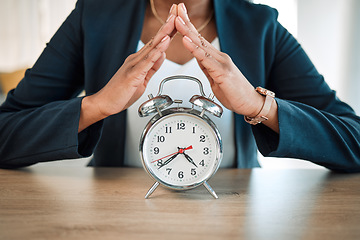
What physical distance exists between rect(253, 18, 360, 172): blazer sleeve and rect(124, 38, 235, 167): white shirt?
0.26 meters

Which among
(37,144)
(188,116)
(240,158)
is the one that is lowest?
(240,158)

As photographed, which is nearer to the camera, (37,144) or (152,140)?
(152,140)

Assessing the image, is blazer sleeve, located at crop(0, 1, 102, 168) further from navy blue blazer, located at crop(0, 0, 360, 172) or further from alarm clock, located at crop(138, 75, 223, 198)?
alarm clock, located at crop(138, 75, 223, 198)

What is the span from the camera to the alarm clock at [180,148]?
0.98 m

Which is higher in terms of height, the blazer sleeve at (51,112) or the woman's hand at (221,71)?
the woman's hand at (221,71)

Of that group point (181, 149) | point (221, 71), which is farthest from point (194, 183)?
point (221, 71)

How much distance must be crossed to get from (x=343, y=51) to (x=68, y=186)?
10.9 ft

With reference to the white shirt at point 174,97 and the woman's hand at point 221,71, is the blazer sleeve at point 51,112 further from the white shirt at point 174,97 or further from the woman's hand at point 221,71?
the woman's hand at point 221,71

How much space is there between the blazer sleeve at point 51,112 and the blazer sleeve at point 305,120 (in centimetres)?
57

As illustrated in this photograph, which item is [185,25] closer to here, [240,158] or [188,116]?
[188,116]

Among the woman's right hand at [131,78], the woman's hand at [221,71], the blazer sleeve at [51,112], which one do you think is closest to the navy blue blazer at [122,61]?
the blazer sleeve at [51,112]

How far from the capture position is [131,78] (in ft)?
3.39

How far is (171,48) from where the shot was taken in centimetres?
151

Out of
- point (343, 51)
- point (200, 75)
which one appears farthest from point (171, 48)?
point (343, 51)
